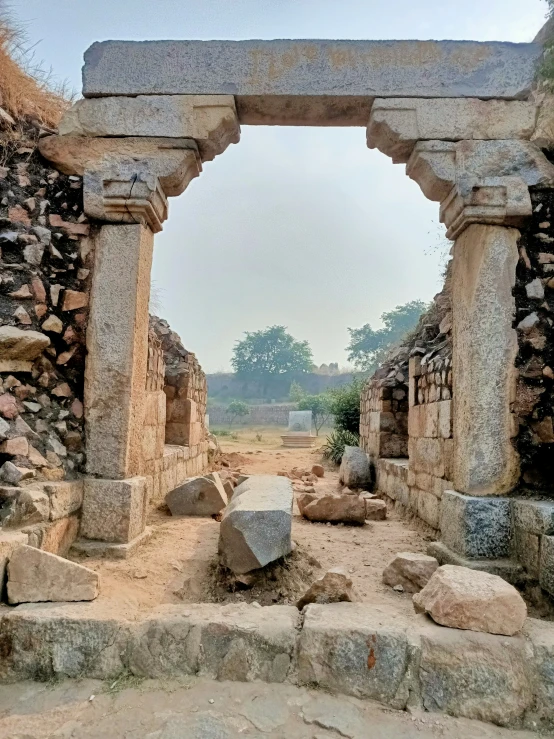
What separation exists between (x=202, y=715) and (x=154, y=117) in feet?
13.0

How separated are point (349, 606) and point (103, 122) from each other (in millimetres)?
3910

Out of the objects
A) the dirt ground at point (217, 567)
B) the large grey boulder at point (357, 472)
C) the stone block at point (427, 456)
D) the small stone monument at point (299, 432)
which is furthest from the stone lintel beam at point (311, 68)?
the small stone monument at point (299, 432)

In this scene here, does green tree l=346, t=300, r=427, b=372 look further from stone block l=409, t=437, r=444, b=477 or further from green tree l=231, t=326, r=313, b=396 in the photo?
stone block l=409, t=437, r=444, b=477

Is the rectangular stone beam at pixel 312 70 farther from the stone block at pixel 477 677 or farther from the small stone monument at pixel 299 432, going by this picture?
the small stone monument at pixel 299 432

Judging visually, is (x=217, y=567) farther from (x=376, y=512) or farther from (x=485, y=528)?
(x=376, y=512)

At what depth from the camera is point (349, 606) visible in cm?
257

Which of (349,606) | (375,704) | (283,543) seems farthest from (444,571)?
(283,543)

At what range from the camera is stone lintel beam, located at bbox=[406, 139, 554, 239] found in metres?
3.49

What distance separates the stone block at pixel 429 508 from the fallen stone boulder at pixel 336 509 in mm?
568

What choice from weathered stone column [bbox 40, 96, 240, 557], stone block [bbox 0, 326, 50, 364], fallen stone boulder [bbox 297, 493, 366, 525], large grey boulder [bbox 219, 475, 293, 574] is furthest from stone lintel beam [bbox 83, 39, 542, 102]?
fallen stone boulder [bbox 297, 493, 366, 525]

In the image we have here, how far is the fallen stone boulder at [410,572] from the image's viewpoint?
119 inches

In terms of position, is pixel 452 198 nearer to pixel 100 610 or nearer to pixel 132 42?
pixel 132 42

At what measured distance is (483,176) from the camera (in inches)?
142

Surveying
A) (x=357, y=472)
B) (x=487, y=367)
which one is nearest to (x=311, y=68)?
(x=487, y=367)
